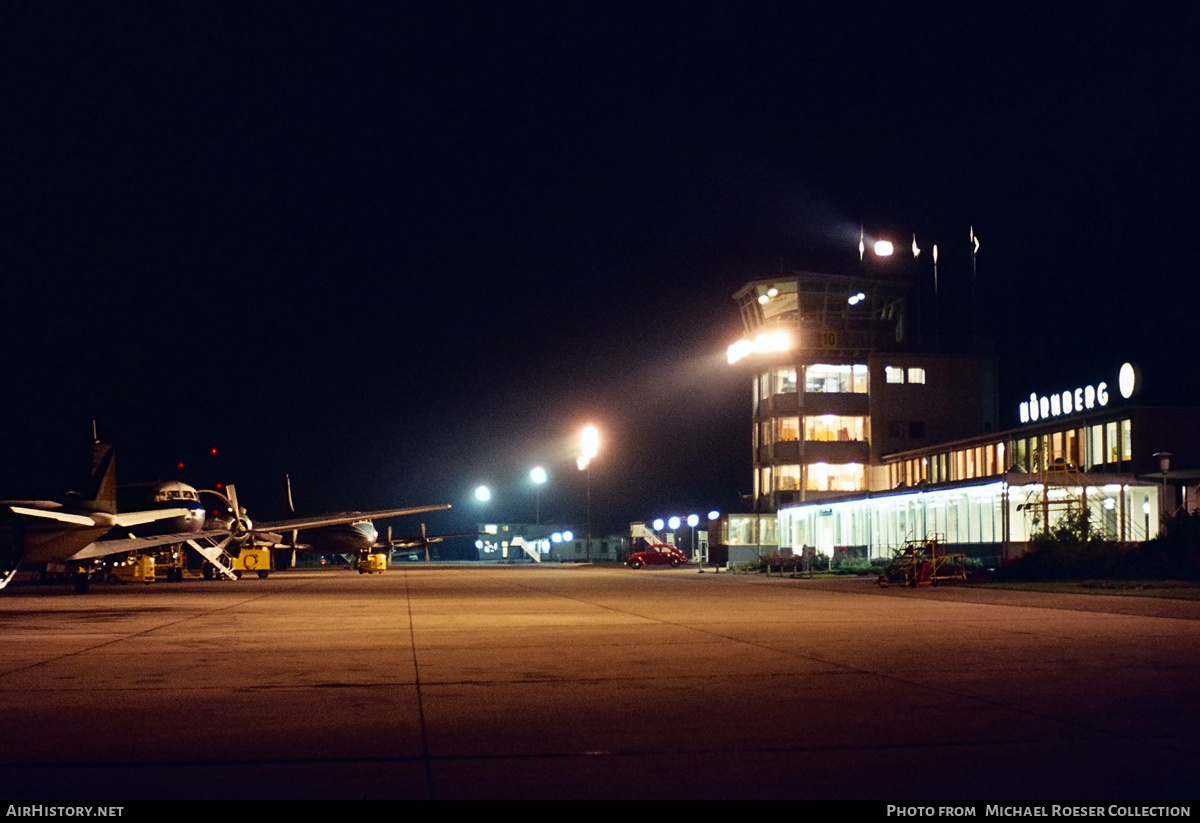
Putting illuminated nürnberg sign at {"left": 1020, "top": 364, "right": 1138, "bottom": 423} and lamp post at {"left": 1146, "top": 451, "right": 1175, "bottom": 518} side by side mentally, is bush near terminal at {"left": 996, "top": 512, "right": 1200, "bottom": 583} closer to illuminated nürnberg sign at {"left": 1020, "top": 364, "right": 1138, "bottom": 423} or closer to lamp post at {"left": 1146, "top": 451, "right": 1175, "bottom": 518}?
lamp post at {"left": 1146, "top": 451, "right": 1175, "bottom": 518}

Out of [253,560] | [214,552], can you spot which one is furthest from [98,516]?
[253,560]

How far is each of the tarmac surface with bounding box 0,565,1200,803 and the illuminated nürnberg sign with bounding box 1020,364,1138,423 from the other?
37.2 metres

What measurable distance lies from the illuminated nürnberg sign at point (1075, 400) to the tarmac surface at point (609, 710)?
37215 mm

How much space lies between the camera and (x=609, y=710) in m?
11.4

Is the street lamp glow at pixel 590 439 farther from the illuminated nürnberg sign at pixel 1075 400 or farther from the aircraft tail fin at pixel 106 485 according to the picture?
the aircraft tail fin at pixel 106 485

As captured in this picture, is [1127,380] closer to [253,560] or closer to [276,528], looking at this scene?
[276,528]

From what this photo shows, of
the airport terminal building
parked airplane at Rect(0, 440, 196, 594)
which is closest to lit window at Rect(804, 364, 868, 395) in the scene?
the airport terminal building

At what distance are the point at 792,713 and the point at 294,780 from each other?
472cm

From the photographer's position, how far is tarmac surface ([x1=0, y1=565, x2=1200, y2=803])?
26.3 ft

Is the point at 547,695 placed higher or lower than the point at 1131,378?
lower

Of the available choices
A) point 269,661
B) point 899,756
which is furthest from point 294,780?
point 269,661

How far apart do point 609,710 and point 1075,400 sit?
187 feet

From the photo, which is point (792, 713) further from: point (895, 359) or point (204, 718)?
point (895, 359)

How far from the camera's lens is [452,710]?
11578mm
